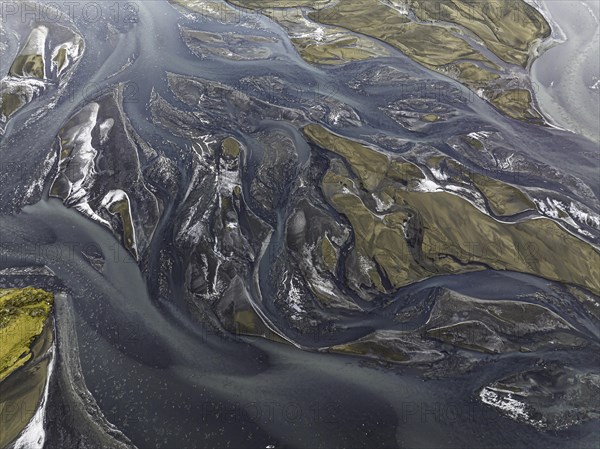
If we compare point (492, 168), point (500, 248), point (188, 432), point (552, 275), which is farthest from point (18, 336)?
point (492, 168)

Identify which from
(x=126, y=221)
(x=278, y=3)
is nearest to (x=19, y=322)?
(x=126, y=221)

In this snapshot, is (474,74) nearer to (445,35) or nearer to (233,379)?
(445,35)

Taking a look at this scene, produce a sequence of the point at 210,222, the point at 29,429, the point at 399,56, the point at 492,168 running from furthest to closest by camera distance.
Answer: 1. the point at 399,56
2. the point at 492,168
3. the point at 210,222
4. the point at 29,429

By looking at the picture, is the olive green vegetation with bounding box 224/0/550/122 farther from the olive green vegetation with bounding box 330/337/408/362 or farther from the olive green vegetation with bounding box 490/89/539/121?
the olive green vegetation with bounding box 330/337/408/362

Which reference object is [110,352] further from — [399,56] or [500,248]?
[399,56]

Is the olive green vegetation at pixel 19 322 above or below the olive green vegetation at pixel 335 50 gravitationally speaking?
below

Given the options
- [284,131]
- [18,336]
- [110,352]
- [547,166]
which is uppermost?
[547,166]

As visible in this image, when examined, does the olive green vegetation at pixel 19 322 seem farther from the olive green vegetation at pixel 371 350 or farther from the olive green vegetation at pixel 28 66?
the olive green vegetation at pixel 28 66

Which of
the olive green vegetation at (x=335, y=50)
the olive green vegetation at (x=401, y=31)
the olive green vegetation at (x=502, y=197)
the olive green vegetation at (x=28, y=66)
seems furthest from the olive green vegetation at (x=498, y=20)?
the olive green vegetation at (x=28, y=66)
